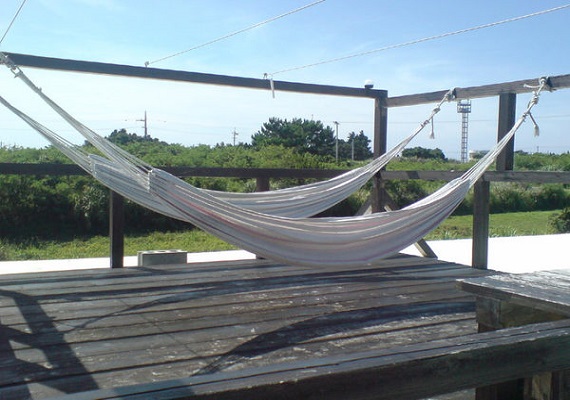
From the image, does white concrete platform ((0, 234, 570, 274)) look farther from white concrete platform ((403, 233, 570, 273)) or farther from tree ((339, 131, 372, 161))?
tree ((339, 131, 372, 161))

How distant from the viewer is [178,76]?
3.49m

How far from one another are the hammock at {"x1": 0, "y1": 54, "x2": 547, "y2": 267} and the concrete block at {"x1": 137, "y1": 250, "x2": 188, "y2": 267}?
0.60m

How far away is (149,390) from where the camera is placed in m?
0.80

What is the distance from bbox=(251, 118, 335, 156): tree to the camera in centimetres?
2291

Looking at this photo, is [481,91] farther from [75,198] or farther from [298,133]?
[298,133]

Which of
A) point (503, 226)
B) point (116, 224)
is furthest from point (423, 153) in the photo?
point (116, 224)

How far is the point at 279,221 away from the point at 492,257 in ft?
11.0

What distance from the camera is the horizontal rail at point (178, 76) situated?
122 inches

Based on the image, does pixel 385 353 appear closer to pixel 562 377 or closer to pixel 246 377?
pixel 246 377

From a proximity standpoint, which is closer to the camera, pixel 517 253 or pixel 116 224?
pixel 116 224

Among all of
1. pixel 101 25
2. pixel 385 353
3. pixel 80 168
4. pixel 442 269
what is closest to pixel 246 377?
pixel 385 353

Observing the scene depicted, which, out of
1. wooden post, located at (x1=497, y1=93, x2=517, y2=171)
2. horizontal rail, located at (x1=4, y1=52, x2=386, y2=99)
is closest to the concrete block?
horizontal rail, located at (x1=4, y1=52, x2=386, y2=99)

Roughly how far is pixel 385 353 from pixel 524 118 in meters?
2.75

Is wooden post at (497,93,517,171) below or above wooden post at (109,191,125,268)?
above
